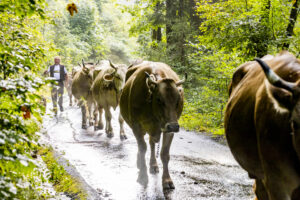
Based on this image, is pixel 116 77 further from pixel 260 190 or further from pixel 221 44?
pixel 260 190

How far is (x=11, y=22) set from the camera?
15.8 feet

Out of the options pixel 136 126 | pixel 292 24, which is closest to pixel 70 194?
pixel 136 126

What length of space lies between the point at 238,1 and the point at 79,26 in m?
30.5

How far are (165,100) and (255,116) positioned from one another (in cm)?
226

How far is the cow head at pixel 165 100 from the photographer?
16.7ft

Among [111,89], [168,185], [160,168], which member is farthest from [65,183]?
[111,89]

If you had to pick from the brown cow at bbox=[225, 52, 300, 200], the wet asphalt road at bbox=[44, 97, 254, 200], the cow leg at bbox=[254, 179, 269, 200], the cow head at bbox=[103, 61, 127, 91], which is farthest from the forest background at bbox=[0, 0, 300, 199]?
the cow leg at bbox=[254, 179, 269, 200]

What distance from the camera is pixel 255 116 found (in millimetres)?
2988

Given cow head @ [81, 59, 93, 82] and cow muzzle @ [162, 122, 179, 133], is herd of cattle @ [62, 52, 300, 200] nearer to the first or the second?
cow muzzle @ [162, 122, 179, 133]

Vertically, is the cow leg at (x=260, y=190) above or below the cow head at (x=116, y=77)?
below

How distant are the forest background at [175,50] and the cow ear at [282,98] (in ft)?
5.70

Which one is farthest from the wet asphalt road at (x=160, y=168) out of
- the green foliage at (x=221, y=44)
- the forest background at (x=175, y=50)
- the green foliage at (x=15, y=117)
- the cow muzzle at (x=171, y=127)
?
the green foliage at (x=15, y=117)

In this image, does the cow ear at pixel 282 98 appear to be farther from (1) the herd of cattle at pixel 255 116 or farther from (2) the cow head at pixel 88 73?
(2) the cow head at pixel 88 73

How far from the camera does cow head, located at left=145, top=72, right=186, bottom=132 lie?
509 cm
